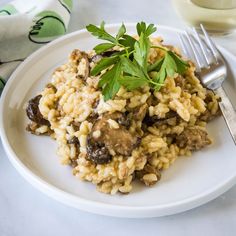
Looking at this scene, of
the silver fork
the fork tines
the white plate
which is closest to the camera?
the white plate

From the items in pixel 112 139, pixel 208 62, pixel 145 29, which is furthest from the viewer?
pixel 208 62

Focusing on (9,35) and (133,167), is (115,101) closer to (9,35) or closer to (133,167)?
(133,167)

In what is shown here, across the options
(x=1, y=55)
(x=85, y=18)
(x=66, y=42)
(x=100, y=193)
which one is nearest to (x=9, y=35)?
(x=1, y=55)

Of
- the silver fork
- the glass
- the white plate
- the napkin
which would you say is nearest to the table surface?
the white plate

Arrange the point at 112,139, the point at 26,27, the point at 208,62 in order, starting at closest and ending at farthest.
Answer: the point at 112,139 → the point at 208,62 → the point at 26,27

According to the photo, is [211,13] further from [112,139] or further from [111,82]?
[112,139]

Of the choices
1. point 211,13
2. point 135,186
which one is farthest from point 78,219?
point 211,13

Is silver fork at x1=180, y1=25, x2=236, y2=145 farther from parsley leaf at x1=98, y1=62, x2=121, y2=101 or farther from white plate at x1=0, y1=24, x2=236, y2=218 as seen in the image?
parsley leaf at x1=98, y1=62, x2=121, y2=101
